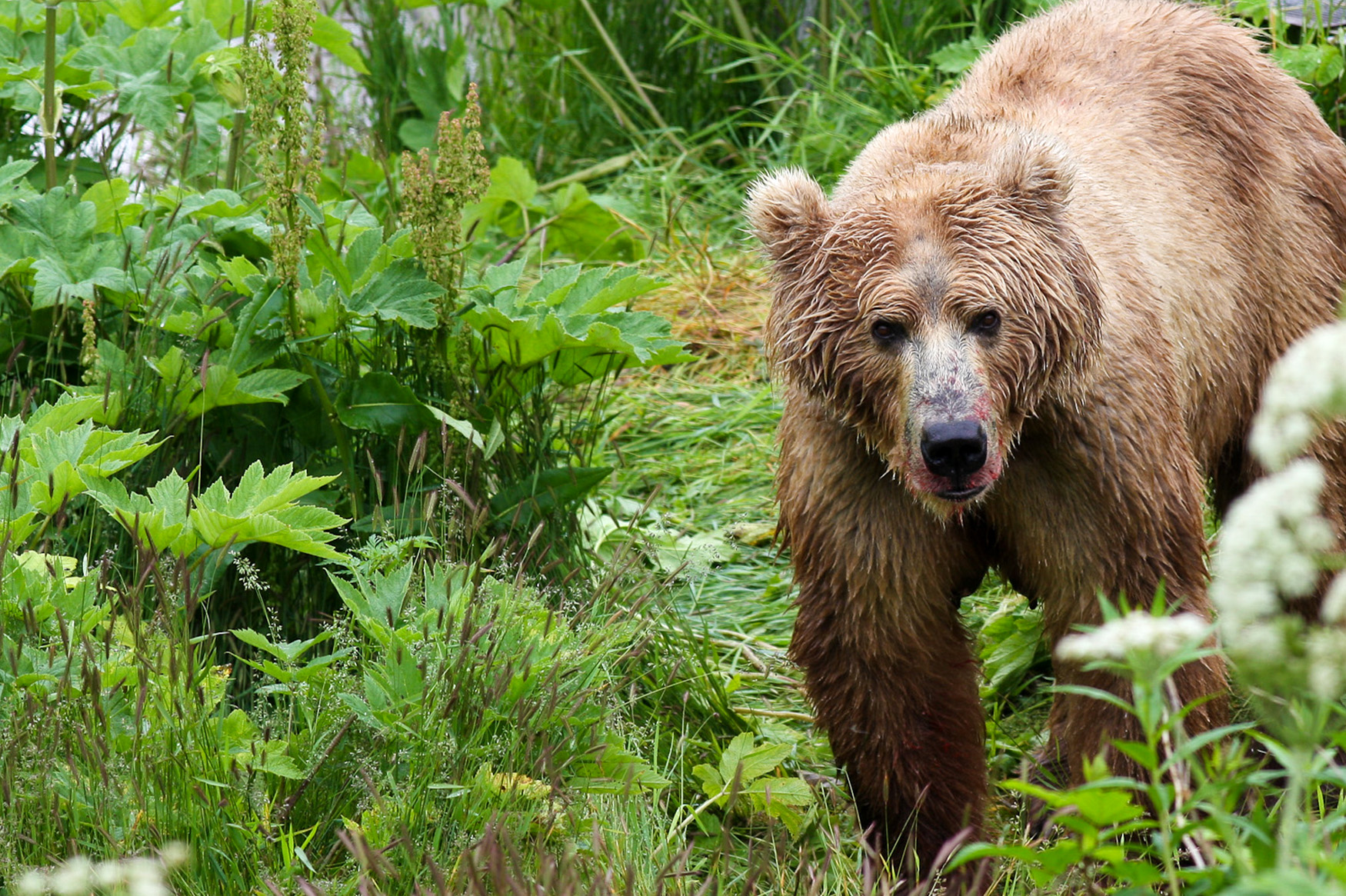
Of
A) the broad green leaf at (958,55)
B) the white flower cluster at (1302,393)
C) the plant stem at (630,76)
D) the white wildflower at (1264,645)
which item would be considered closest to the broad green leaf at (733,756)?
the white wildflower at (1264,645)

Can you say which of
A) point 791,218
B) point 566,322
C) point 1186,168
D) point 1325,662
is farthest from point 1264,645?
point 566,322

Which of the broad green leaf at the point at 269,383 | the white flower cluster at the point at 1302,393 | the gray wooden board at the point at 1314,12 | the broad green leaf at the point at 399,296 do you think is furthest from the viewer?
the gray wooden board at the point at 1314,12

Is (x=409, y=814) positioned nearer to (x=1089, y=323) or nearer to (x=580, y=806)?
(x=580, y=806)

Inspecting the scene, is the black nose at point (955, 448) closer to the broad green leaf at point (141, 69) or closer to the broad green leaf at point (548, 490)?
the broad green leaf at point (548, 490)

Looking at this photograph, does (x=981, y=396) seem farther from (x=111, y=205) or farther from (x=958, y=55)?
(x=958, y=55)

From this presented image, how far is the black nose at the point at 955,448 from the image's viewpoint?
2.78 metres

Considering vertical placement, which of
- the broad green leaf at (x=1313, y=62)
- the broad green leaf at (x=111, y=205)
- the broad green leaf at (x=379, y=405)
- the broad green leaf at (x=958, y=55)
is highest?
the broad green leaf at (x=1313, y=62)

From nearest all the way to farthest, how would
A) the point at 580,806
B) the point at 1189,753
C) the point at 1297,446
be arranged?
the point at 1297,446, the point at 1189,753, the point at 580,806

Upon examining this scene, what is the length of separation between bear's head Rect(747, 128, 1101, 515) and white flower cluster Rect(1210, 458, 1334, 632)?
4.67ft

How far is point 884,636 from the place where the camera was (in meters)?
3.17

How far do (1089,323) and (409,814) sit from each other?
1.57 metres

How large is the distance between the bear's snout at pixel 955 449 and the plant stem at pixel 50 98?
2478 millimetres

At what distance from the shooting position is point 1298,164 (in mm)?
3861

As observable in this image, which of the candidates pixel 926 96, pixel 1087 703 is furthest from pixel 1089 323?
pixel 926 96
